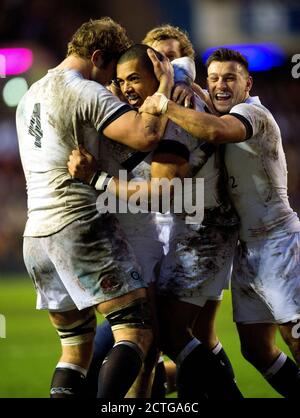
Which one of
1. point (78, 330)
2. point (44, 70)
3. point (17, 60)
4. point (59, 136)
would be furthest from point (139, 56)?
point (17, 60)

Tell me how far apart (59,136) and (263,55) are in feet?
66.0

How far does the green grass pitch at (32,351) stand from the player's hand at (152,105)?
2.81 m

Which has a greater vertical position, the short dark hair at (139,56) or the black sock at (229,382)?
the short dark hair at (139,56)

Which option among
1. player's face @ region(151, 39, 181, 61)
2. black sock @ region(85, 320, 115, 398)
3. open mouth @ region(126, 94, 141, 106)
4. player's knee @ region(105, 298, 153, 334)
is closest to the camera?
player's knee @ region(105, 298, 153, 334)

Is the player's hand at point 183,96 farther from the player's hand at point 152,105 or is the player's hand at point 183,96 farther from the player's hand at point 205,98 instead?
the player's hand at point 205,98

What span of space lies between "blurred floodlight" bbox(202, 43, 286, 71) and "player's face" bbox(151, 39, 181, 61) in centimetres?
1715

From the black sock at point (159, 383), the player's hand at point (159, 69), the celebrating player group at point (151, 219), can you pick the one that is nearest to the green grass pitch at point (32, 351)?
the black sock at point (159, 383)

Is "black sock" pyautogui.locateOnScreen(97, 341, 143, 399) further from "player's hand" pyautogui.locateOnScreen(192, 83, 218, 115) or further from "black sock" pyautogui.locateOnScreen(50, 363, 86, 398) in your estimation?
"player's hand" pyautogui.locateOnScreen(192, 83, 218, 115)

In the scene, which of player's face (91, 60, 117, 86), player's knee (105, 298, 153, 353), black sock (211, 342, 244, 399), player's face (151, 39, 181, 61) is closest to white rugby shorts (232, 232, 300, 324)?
black sock (211, 342, 244, 399)

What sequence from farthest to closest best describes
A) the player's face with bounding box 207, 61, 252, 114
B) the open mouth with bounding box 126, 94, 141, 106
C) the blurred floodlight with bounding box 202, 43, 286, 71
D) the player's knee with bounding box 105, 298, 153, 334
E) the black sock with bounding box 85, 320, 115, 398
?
the blurred floodlight with bounding box 202, 43, 286, 71, the black sock with bounding box 85, 320, 115, 398, the player's face with bounding box 207, 61, 252, 114, the open mouth with bounding box 126, 94, 141, 106, the player's knee with bounding box 105, 298, 153, 334

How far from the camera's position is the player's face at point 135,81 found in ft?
18.7

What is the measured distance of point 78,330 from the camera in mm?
5891

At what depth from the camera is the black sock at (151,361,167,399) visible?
6.49m

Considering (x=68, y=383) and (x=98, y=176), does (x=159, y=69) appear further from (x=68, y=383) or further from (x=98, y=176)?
(x=68, y=383)
